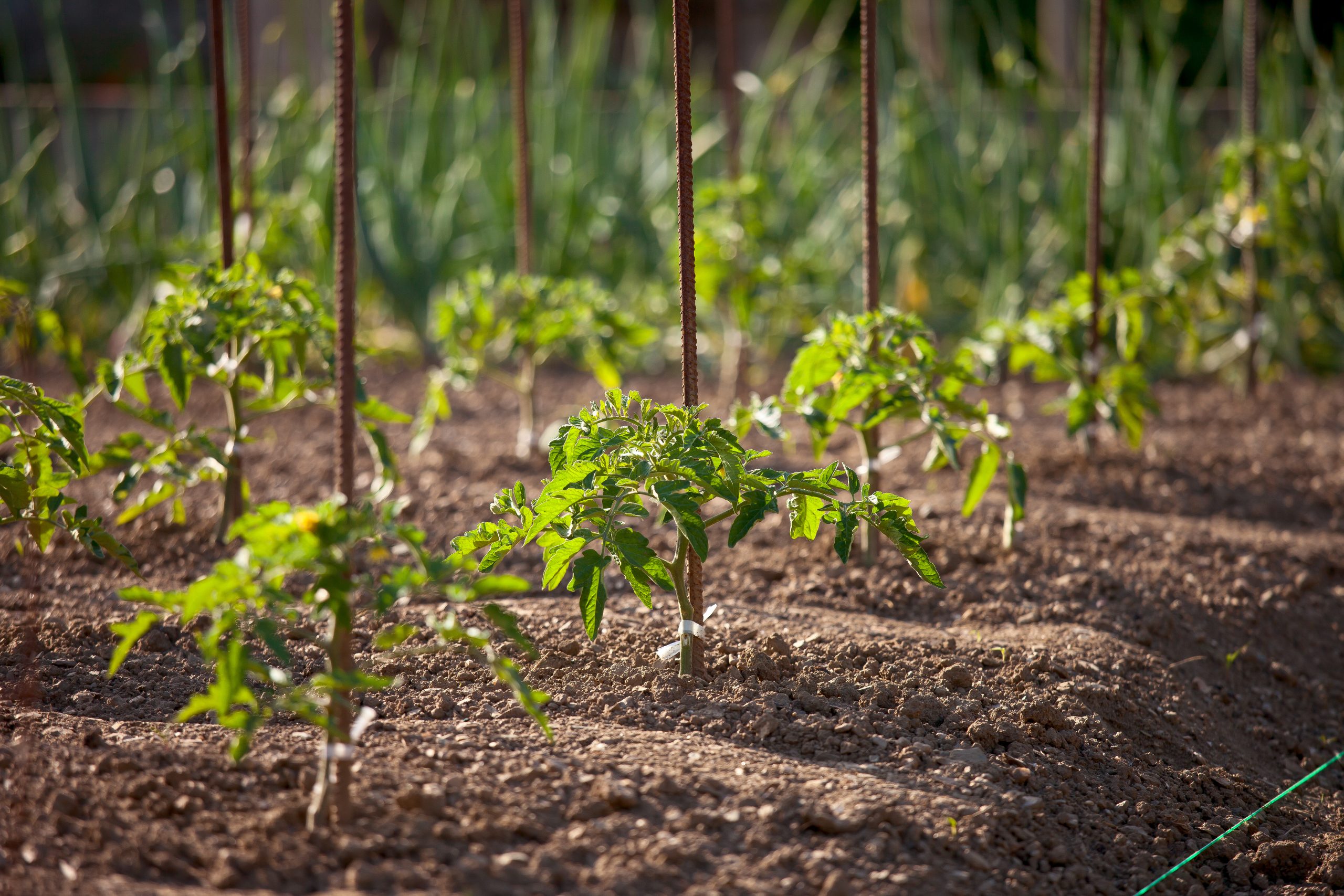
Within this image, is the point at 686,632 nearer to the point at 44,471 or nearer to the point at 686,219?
the point at 686,219

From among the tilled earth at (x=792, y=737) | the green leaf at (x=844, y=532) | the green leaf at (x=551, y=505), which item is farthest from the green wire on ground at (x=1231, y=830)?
the green leaf at (x=551, y=505)

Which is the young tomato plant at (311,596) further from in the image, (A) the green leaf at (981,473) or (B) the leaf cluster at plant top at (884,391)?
(A) the green leaf at (981,473)

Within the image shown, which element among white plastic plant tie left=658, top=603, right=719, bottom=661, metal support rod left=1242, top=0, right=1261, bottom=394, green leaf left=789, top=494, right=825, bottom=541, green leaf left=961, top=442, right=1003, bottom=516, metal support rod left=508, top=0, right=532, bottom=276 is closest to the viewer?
green leaf left=789, top=494, right=825, bottom=541

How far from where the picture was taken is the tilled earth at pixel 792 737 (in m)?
1.43

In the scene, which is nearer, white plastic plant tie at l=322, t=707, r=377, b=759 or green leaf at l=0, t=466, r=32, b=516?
white plastic plant tie at l=322, t=707, r=377, b=759

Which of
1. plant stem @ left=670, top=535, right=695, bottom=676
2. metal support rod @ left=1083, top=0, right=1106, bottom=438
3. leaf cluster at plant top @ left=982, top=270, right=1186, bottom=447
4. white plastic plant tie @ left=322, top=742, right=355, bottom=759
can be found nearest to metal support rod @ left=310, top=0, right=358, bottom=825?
white plastic plant tie @ left=322, top=742, right=355, bottom=759

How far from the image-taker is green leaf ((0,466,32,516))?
1.75 m

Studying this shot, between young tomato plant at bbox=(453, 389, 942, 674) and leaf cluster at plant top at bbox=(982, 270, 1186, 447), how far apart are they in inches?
41.9

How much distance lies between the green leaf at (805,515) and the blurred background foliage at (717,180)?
6.40ft

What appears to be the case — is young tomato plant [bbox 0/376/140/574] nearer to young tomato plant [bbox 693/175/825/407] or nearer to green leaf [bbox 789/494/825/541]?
green leaf [bbox 789/494/825/541]

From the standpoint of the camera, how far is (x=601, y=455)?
5.55 feet

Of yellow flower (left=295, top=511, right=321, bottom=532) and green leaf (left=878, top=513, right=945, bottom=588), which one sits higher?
yellow flower (left=295, top=511, right=321, bottom=532)

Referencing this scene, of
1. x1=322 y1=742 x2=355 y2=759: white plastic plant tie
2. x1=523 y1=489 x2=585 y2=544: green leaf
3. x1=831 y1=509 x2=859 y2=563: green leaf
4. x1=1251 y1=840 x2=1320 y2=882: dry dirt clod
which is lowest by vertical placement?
x1=1251 y1=840 x2=1320 y2=882: dry dirt clod

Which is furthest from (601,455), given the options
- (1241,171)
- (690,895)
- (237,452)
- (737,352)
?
(1241,171)
